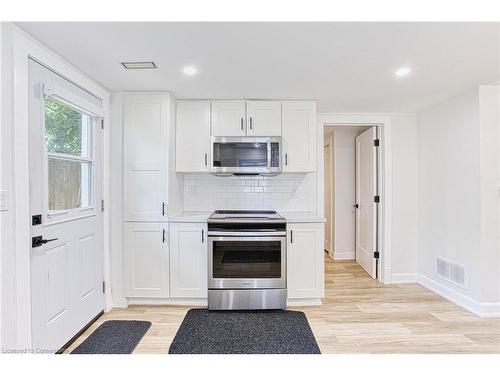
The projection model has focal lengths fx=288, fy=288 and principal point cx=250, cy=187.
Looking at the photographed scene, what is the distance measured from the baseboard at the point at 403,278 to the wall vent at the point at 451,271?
0.41 m

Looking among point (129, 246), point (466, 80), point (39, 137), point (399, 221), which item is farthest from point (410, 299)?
point (39, 137)

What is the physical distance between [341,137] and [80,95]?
3866 mm

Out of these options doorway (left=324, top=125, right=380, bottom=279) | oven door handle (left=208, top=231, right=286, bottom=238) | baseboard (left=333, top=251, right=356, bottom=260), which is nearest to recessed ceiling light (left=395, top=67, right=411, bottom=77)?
doorway (left=324, top=125, right=380, bottom=279)

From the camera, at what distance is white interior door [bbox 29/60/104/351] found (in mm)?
1901

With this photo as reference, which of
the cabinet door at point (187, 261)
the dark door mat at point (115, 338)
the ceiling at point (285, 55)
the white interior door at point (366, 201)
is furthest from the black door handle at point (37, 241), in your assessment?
the white interior door at point (366, 201)

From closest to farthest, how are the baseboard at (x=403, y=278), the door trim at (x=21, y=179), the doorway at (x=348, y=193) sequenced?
1. the door trim at (x=21, y=179)
2. the baseboard at (x=403, y=278)
3. the doorway at (x=348, y=193)

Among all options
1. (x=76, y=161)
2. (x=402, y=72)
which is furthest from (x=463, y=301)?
(x=76, y=161)

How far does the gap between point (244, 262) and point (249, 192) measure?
0.98 metres

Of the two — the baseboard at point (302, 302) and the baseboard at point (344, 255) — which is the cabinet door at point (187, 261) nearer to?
the baseboard at point (302, 302)

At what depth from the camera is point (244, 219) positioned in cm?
293

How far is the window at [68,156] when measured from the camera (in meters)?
2.10

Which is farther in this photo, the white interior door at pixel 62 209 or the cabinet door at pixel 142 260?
the cabinet door at pixel 142 260

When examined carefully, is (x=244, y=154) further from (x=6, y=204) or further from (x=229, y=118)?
(x=6, y=204)
